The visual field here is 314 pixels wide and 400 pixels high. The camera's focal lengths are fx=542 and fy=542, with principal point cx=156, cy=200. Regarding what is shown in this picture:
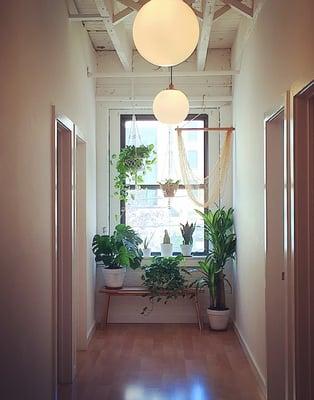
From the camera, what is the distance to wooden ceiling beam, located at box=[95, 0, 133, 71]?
434cm

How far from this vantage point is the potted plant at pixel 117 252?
595cm

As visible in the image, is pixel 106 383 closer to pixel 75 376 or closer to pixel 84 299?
pixel 75 376

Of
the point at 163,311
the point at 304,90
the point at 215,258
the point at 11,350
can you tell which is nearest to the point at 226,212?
the point at 215,258

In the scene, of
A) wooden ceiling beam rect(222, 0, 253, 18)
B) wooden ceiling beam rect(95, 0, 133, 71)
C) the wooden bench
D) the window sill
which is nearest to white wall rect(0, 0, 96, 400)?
wooden ceiling beam rect(95, 0, 133, 71)

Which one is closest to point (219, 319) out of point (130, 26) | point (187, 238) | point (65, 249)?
point (187, 238)

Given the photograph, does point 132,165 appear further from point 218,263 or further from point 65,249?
point 65,249

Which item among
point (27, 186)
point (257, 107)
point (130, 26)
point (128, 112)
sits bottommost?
point (27, 186)

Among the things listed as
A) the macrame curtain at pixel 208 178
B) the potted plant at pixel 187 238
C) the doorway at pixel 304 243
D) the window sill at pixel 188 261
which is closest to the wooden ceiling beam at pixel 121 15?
the macrame curtain at pixel 208 178

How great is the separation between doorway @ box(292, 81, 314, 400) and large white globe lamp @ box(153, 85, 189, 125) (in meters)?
1.79

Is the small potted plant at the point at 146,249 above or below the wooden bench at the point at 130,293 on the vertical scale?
above

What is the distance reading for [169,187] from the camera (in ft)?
20.9

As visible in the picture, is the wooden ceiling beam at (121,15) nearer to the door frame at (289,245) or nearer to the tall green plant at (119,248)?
the door frame at (289,245)

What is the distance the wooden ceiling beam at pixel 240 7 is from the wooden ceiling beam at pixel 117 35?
96 centimetres

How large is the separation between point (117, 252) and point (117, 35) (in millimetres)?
2343
